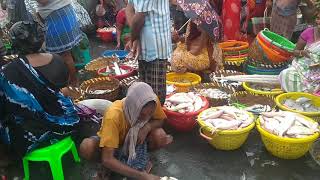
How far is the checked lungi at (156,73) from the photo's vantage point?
3.91 meters

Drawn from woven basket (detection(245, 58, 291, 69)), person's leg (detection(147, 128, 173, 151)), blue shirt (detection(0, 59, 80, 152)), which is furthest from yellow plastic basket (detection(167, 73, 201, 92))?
blue shirt (detection(0, 59, 80, 152))

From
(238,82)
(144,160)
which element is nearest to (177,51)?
(238,82)

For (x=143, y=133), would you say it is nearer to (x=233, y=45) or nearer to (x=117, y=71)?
(x=117, y=71)

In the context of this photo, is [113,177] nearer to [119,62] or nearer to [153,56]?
[153,56]

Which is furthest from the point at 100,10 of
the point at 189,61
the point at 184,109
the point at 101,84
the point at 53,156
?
the point at 53,156

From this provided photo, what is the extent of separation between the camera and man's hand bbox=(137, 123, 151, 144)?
3225 millimetres

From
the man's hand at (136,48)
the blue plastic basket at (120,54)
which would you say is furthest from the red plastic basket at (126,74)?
the man's hand at (136,48)

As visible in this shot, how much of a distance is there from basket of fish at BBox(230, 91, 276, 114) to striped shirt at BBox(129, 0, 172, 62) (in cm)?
119

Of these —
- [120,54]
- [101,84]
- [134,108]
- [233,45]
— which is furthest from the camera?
→ [120,54]

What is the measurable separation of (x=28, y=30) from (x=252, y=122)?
2390 mm

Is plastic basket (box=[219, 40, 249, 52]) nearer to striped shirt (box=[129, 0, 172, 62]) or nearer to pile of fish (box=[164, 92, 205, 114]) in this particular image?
pile of fish (box=[164, 92, 205, 114])

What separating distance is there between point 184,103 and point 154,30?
38.1 inches

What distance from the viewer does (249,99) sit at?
4.55 meters

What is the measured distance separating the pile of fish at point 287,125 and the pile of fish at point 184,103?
0.76 metres
